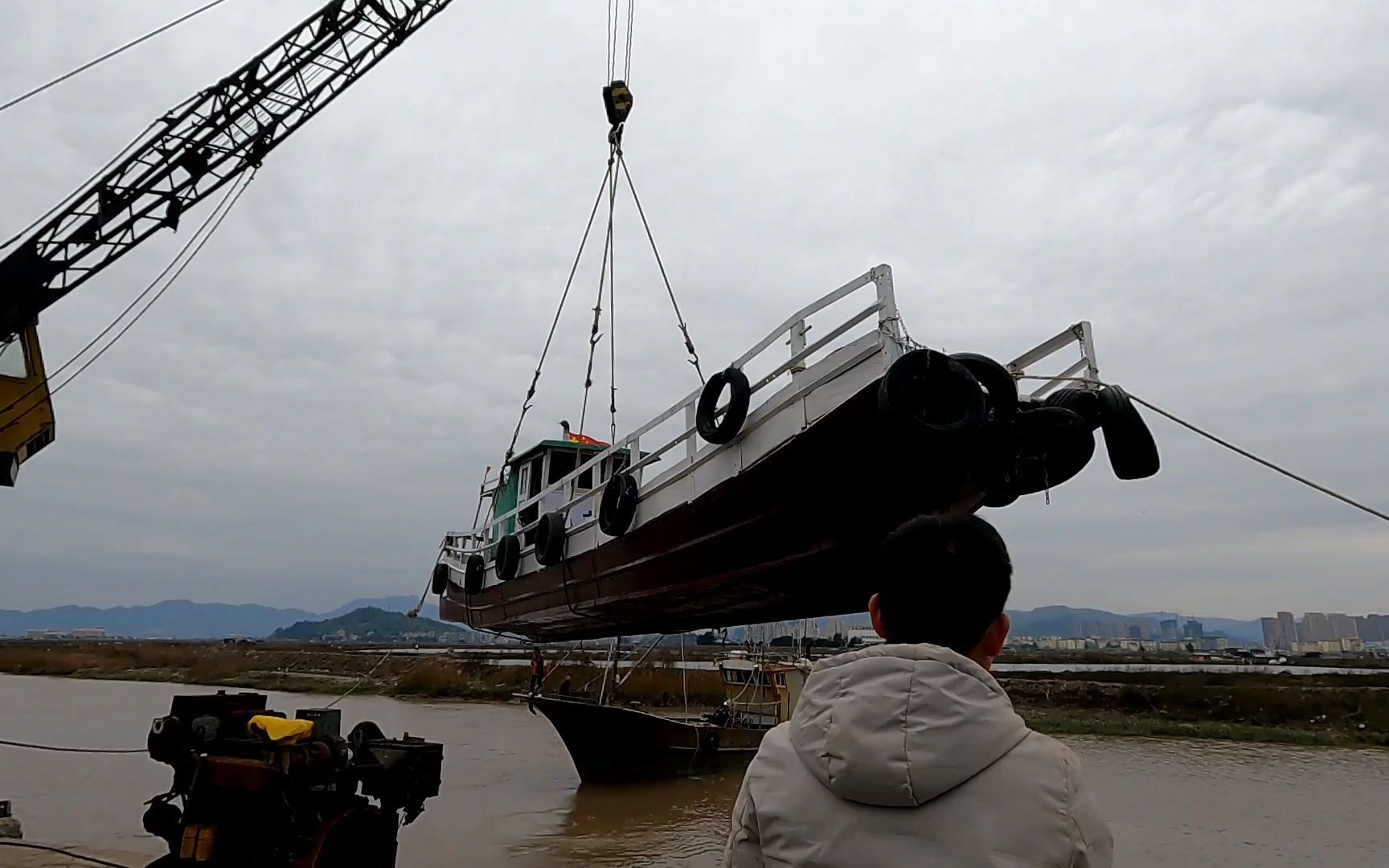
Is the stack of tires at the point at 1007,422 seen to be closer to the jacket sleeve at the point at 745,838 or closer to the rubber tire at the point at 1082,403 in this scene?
the rubber tire at the point at 1082,403

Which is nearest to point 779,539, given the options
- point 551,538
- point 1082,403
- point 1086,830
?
point 1082,403

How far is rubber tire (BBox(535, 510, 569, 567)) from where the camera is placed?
10008 millimetres

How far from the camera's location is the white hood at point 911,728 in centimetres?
120

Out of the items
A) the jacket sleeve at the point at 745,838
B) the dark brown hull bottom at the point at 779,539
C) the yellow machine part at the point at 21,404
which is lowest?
the jacket sleeve at the point at 745,838

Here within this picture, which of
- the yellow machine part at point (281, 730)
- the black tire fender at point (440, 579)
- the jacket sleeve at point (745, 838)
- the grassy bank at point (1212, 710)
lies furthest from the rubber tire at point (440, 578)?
the grassy bank at point (1212, 710)

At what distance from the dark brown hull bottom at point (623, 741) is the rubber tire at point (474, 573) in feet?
9.86

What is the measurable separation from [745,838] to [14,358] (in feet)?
50.1

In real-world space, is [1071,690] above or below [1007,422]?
below

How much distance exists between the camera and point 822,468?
645 centimetres

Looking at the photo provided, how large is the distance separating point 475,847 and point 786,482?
7.58m

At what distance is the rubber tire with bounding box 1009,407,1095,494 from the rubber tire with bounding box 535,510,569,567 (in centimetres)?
548

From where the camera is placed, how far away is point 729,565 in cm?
771

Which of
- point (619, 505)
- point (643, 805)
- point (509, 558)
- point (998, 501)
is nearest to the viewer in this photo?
point (998, 501)

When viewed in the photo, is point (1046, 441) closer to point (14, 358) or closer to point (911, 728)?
point (911, 728)
